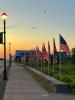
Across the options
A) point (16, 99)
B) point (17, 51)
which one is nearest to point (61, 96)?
point (16, 99)

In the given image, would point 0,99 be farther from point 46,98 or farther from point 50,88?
point 50,88

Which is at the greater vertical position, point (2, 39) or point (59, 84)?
point (2, 39)

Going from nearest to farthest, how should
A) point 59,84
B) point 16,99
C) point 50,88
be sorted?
point 16,99 → point 59,84 → point 50,88

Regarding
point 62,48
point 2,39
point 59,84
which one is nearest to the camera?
point 59,84

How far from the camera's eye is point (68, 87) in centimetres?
2112

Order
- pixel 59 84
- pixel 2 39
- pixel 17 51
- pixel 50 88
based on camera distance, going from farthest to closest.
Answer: pixel 17 51 → pixel 2 39 → pixel 50 88 → pixel 59 84

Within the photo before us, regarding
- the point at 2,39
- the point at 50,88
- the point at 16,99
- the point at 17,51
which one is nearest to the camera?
the point at 16,99

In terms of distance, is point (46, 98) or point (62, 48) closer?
point (46, 98)

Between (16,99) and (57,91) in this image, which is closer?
(16,99)

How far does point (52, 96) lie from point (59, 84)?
3.03ft

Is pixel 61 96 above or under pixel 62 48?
under

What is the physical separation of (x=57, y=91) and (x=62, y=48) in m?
4.71

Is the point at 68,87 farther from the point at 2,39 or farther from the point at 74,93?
the point at 2,39

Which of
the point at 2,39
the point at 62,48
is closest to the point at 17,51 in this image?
the point at 2,39
